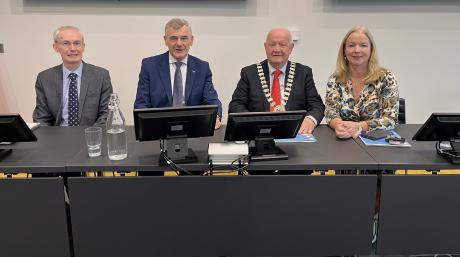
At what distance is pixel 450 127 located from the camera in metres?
1.79

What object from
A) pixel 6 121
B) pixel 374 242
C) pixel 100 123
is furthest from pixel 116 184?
pixel 374 242

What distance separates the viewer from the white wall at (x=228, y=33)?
135 inches

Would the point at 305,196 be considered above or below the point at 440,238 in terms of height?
above

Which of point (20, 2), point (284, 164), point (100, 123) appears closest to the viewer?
point (284, 164)

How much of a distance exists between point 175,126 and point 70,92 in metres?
1.23

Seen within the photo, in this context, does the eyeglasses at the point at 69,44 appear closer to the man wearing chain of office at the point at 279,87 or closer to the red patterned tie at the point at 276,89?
the man wearing chain of office at the point at 279,87

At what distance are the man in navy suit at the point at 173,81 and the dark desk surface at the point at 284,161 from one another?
703 millimetres

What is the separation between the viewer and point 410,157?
180 centimetres

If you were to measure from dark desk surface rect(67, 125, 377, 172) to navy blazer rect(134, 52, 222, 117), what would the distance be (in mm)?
700

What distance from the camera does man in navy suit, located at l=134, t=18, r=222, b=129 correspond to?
2.69 m

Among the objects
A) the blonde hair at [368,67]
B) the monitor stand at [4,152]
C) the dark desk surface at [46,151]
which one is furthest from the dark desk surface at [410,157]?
the monitor stand at [4,152]

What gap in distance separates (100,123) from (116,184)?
98 centimetres

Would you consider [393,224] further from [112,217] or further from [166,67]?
[166,67]

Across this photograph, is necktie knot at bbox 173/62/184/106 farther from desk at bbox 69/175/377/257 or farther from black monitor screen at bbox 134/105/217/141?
desk at bbox 69/175/377/257
